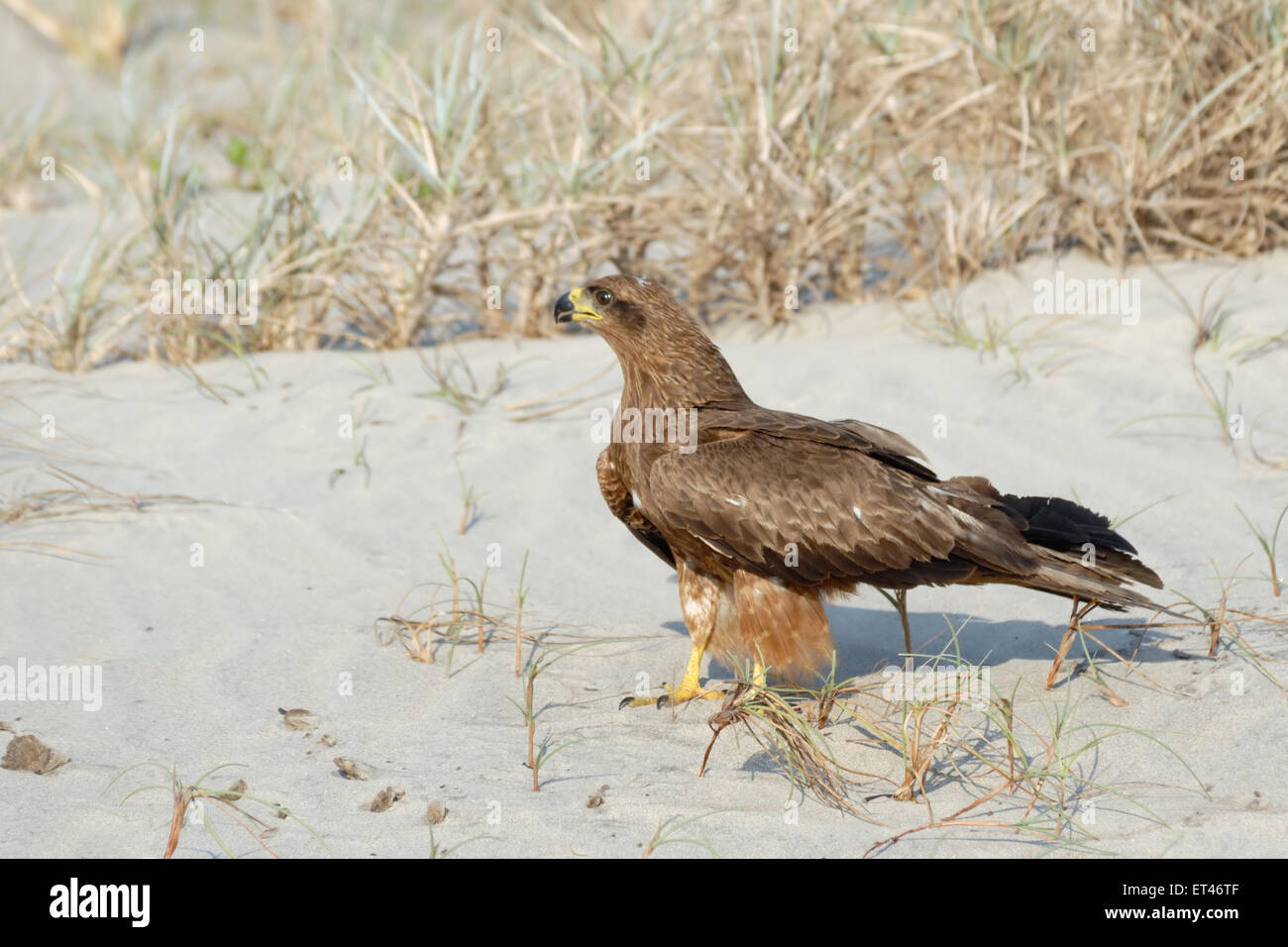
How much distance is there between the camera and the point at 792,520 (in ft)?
Answer: 12.4

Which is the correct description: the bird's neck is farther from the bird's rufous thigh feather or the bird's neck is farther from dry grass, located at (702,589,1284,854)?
dry grass, located at (702,589,1284,854)

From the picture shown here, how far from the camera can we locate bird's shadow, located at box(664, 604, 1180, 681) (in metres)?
4.11

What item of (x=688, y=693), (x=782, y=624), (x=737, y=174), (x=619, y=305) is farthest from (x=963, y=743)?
(x=737, y=174)

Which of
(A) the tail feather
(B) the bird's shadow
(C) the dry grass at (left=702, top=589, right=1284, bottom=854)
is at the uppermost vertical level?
(A) the tail feather

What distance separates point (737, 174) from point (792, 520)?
312 centimetres

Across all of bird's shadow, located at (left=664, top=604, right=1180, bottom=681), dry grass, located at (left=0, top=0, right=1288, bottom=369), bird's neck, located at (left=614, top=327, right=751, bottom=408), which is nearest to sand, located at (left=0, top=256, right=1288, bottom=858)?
bird's shadow, located at (left=664, top=604, right=1180, bottom=681)

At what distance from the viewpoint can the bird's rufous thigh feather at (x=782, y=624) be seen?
3.88m

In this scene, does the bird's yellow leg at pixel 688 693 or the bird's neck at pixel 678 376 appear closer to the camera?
the bird's yellow leg at pixel 688 693

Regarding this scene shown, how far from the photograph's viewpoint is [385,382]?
6.02 metres

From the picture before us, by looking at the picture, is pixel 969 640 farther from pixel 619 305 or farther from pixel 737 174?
pixel 737 174

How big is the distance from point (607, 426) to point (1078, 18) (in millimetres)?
3471

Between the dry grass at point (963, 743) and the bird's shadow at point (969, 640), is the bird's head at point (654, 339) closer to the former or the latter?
the bird's shadow at point (969, 640)

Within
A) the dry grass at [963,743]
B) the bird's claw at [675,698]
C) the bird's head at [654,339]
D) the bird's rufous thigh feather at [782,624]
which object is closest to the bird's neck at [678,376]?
the bird's head at [654,339]
